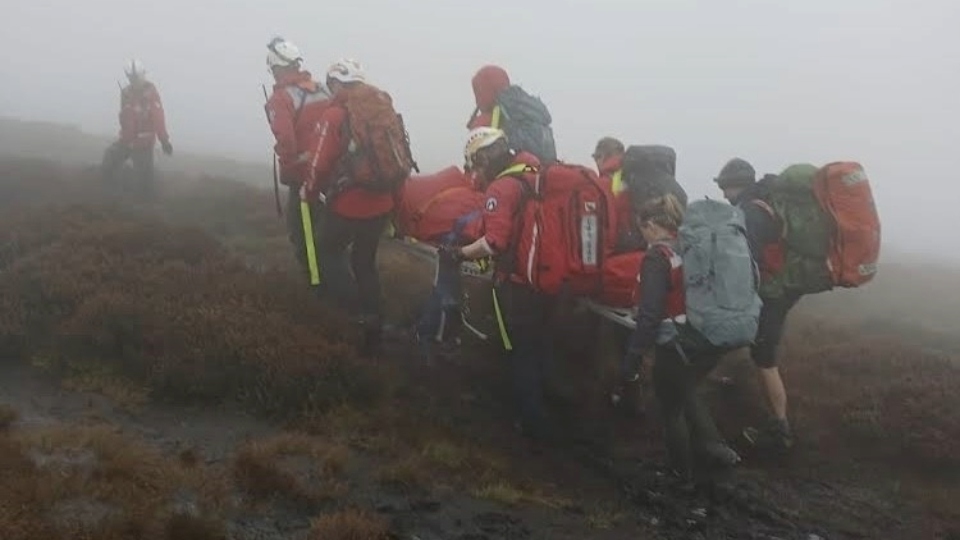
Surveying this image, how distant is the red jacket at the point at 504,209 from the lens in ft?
25.8

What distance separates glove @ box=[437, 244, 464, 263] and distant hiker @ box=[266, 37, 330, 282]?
138 centimetres

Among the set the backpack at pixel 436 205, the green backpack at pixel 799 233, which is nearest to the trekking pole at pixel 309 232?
the backpack at pixel 436 205

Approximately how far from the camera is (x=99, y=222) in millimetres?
12211

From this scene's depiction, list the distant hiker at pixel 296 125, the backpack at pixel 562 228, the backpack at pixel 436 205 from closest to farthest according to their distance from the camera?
the backpack at pixel 562 228
the backpack at pixel 436 205
the distant hiker at pixel 296 125

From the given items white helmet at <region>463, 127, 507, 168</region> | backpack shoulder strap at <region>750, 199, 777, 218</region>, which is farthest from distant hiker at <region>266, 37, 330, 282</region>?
backpack shoulder strap at <region>750, 199, 777, 218</region>

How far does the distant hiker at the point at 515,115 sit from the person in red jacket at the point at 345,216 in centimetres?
172

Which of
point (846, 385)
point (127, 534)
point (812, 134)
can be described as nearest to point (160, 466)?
point (127, 534)

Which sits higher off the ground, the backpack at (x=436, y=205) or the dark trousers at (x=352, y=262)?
the backpack at (x=436, y=205)

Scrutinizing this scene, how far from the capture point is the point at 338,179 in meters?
9.07

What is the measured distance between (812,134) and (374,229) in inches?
4836

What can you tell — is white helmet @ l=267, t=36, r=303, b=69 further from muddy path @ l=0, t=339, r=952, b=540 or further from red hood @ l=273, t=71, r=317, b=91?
muddy path @ l=0, t=339, r=952, b=540

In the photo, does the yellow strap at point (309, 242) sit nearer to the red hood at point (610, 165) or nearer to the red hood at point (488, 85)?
the red hood at point (488, 85)

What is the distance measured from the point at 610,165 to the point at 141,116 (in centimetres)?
1033

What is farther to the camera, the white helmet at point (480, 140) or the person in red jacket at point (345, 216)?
the person in red jacket at point (345, 216)
